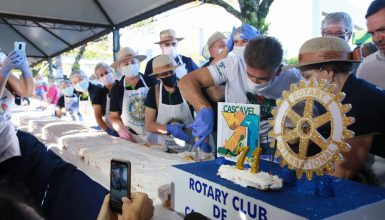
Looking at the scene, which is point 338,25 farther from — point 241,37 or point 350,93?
point 350,93

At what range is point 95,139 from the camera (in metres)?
2.08

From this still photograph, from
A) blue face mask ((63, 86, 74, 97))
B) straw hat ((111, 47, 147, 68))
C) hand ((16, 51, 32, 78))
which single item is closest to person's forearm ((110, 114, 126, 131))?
straw hat ((111, 47, 147, 68))

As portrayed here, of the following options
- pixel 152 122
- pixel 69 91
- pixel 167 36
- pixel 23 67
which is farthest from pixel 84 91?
pixel 152 122

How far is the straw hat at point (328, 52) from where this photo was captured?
2.78 ft

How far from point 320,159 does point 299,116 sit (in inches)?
4.0

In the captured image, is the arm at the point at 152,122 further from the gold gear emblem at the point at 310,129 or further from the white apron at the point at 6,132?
the gold gear emblem at the point at 310,129

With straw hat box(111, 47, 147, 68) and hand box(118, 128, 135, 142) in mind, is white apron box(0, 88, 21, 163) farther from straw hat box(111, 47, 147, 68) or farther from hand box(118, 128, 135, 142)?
straw hat box(111, 47, 147, 68)

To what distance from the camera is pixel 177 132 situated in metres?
2.11

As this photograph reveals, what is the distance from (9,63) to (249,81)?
147 centimetres

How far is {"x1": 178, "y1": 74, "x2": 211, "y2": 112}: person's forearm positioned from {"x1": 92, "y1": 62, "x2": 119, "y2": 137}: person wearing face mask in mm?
1431

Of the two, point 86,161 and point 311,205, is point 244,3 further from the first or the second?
point 311,205

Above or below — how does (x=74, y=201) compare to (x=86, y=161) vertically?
below

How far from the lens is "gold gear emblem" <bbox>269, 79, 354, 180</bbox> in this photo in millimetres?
660

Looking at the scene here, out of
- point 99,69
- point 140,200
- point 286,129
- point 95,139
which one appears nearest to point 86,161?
point 95,139
